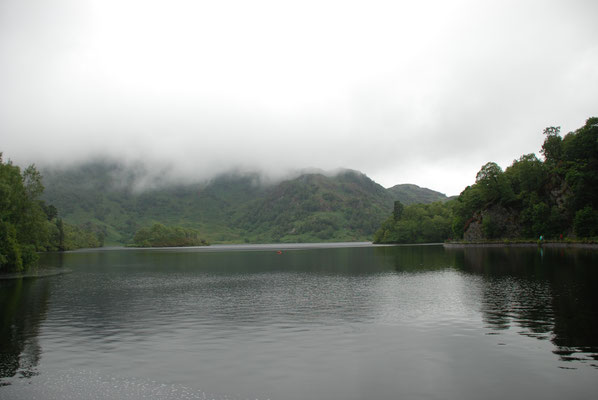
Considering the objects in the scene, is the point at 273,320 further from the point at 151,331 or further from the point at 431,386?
the point at 431,386

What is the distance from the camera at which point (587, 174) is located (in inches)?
6476

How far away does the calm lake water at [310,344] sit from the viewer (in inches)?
909

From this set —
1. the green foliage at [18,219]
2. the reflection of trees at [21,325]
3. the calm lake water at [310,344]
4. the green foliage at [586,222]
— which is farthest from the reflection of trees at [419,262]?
the green foliage at [18,219]

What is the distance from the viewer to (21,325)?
41188 millimetres

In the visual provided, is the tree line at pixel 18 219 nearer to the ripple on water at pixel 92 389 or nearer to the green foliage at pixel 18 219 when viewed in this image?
the green foliage at pixel 18 219

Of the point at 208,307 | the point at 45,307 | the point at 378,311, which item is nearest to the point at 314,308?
the point at 378,311

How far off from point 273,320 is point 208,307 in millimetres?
13039

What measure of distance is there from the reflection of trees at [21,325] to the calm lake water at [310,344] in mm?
203

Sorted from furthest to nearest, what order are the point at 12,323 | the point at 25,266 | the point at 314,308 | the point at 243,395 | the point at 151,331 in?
the point at 25,266 < the point at 314,308 < the point at 12,323 < the point at 151,331 < the point at 243,395

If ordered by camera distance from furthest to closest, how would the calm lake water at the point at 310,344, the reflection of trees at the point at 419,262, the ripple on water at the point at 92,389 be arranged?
1. the reflection of trees at the point at 419,262
2. the calm lake water at the point at 310,344
3. the ripple on water at the point at 92,389

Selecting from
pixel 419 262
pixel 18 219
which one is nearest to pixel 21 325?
pixel 18 219

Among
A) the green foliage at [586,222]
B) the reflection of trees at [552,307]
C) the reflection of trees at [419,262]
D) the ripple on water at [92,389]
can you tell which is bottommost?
the reflection of trees at [419,262]

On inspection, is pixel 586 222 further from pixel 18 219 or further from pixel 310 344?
pixel 18 219

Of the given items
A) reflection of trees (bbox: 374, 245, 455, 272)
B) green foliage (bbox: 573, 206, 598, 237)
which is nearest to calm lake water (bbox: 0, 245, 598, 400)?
reflection of trees (bbox: 374, 245, 455, 272)
